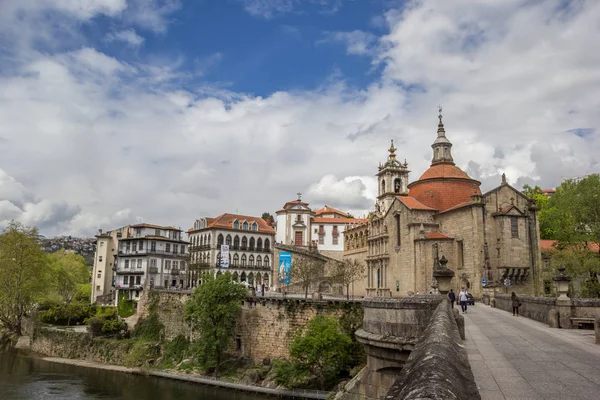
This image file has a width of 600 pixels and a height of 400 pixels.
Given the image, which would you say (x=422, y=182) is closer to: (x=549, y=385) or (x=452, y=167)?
(x=452, y=167)

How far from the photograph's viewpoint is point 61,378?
39.0m

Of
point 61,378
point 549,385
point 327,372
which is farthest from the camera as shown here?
point 61,378

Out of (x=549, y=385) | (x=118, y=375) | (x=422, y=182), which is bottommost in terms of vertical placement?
(x=118, y=375)

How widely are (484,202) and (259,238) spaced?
1373 inches

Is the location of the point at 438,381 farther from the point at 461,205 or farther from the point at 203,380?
the point at 461,205

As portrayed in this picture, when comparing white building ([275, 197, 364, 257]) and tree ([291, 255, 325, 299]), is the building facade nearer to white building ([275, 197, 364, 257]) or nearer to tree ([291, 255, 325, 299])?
white building ([275, 197, 364, 257])

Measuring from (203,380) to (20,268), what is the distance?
28645 millimetres

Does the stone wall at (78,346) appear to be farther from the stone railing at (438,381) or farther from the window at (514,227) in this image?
the stone railing at (438,381)

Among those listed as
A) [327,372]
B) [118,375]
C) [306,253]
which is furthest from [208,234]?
[327,372]

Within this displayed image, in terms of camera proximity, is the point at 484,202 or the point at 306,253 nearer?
the point at 484,202

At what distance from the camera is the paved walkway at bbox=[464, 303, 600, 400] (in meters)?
6.40

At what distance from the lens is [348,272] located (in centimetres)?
5356

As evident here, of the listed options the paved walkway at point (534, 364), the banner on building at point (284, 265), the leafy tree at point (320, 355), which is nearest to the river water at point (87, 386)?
the leafy tree at point (320, 355)

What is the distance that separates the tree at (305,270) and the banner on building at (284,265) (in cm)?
97
